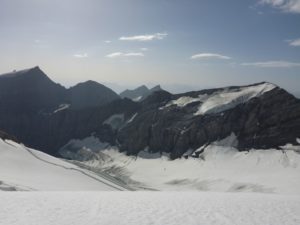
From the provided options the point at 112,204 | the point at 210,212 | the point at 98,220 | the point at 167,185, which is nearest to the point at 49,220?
the point at 98,220

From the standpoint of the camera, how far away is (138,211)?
29.2 metres

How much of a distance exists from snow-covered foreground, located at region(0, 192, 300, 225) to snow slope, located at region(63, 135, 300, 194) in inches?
3603

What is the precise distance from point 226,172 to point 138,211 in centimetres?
13408

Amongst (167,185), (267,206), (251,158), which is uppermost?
(267,206)

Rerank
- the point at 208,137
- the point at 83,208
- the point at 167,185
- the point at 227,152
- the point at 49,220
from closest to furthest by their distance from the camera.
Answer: the point at 49,220, the point at 83,208, the point at 167,185, the point at 227,152, the point at 208,137

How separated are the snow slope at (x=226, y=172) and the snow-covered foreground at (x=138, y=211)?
91.5 meters

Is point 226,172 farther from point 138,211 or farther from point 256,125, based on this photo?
point 138,211

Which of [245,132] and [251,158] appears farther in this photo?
[245,132]

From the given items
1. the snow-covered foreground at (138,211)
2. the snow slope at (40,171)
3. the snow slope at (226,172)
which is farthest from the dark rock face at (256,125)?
the snow-covered foreground at (138,211)

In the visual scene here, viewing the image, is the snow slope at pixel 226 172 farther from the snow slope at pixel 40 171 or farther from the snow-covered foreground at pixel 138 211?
the snow-covered foreground at pixel 138 211

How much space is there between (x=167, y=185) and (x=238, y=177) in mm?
30203

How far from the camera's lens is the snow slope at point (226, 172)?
443 ft

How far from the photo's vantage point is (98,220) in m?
25.9

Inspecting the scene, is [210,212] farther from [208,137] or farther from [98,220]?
[208,137]
